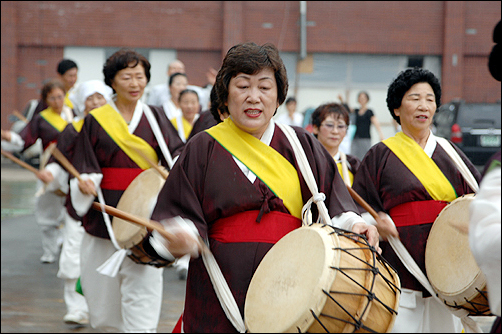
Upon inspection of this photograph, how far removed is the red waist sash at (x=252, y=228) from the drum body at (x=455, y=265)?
2.97 feet

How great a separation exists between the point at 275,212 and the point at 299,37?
61.3ft

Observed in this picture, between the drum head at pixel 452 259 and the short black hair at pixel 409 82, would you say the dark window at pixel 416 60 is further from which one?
the drum head at pixel 452 259

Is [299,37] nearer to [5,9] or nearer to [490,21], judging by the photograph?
[490,21]

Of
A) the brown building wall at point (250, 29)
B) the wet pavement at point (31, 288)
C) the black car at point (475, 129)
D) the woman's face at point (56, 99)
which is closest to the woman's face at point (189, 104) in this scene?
the woman's face at point (56, 99)

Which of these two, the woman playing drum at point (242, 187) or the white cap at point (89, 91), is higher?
the white cap at point (89, 91)

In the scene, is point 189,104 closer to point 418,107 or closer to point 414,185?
point 418,107

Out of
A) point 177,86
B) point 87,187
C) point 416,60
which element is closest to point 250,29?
point 416,60

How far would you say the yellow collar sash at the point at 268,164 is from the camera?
2.86 metres

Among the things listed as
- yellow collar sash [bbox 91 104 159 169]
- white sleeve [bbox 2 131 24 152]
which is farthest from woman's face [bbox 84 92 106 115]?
yellow collar sash [bbox 91 104 159 169]

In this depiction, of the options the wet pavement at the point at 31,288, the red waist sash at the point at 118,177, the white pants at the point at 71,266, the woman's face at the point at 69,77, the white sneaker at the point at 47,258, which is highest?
the woman's face at the point at 69,77

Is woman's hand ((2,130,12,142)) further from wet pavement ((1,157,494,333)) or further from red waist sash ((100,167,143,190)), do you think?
red waist sash ((100,167,143,190))

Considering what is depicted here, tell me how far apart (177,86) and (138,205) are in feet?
12.3

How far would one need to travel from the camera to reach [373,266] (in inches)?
95.4

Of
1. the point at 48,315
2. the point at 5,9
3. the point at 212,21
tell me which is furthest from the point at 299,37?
the point at 48,315
